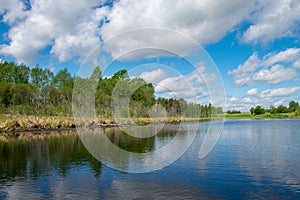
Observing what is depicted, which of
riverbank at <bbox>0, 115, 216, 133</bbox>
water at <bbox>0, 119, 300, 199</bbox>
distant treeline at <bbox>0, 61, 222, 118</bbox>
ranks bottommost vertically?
water at <bbox>0, 119, 300, 199</bbox>

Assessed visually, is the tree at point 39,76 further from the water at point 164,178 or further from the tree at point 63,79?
the water at point 164,178

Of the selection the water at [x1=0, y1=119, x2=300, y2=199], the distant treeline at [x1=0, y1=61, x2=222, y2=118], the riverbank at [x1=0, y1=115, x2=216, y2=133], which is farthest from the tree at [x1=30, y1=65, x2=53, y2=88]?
the water at [x1=0, y1=119, x2=300, y2=199]

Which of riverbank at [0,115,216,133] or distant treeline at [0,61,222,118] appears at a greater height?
distant treeline at [0,61,222,118]

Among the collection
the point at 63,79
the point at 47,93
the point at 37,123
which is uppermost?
the point at 63,79

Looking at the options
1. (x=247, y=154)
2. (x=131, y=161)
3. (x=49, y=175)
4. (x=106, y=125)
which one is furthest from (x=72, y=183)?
(x=106, y=125)

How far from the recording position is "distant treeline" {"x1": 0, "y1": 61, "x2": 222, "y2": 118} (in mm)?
69812

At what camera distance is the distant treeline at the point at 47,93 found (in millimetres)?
69812

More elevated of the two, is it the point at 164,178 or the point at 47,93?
the point at 47,93

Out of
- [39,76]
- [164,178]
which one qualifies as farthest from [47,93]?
[164,178]

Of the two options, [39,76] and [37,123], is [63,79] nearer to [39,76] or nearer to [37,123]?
[39,76]

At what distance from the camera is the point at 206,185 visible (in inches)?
687

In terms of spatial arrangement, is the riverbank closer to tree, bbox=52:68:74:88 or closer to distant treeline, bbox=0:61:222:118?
distant treeline, bbox=0:61:222:118

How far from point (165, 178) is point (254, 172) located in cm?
630

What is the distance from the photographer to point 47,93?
3095 inches
